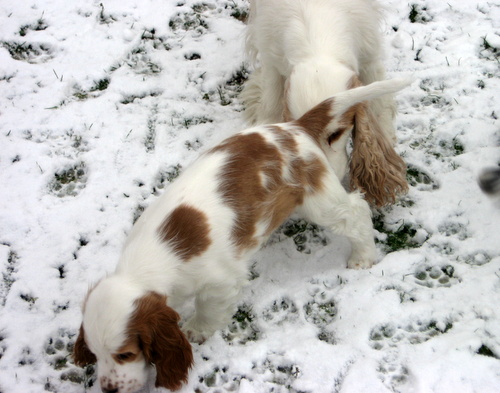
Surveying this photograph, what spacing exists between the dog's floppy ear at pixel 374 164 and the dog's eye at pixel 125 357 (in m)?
1.81

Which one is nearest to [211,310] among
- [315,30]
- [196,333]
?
[196,333]

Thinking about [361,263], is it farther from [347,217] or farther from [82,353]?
[82,353]

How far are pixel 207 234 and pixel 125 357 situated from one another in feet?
2.17

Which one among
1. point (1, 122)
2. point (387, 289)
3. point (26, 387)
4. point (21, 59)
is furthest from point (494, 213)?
point (21, 59)

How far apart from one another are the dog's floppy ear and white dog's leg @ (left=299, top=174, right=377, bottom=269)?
0.27 m

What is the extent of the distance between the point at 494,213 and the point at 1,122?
3.49 metres

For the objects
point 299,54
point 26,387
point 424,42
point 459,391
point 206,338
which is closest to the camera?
point 459,391

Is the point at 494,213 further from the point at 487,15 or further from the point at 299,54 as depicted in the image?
the point at 487,15

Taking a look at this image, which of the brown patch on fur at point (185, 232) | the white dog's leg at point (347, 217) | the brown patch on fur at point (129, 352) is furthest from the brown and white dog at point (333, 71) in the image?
the brown patch on fur at point (129, 352)

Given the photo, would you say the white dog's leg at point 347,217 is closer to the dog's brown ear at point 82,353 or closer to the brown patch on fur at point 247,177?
the brown patch on fur at point 247,177

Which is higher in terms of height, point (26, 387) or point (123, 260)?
point (123, 260)

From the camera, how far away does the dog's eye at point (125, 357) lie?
252cm

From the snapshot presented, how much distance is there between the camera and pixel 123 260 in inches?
107

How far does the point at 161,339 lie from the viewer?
8.44 ft
